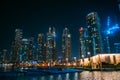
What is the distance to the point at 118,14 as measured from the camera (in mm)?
154625

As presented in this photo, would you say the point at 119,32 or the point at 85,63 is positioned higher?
the point at 119,32

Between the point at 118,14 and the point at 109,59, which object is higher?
the point at 118,14

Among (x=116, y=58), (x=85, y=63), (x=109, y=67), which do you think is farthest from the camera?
(x=85, y=63)

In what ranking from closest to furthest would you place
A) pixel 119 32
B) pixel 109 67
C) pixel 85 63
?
1. pixel 109 67
2. pixel 85 63
3. pixel 119 32

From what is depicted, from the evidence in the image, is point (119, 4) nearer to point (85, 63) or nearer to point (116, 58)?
point (116, 58)

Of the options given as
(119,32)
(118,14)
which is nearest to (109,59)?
(118,14)

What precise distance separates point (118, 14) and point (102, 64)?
46.2 metres

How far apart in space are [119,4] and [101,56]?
39181 millimetres

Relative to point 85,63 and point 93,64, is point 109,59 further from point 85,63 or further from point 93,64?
point 85,63

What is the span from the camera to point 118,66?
126 metres

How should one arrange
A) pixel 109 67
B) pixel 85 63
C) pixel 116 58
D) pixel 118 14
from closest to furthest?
pixel 109 67 < pixel 116 58 < pixel 118 14 < pixel 85 63

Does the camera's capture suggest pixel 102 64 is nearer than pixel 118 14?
Yes

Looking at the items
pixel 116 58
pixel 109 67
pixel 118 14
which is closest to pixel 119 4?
pixel 118 14

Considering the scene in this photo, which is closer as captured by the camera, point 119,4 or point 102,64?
point 102,64
